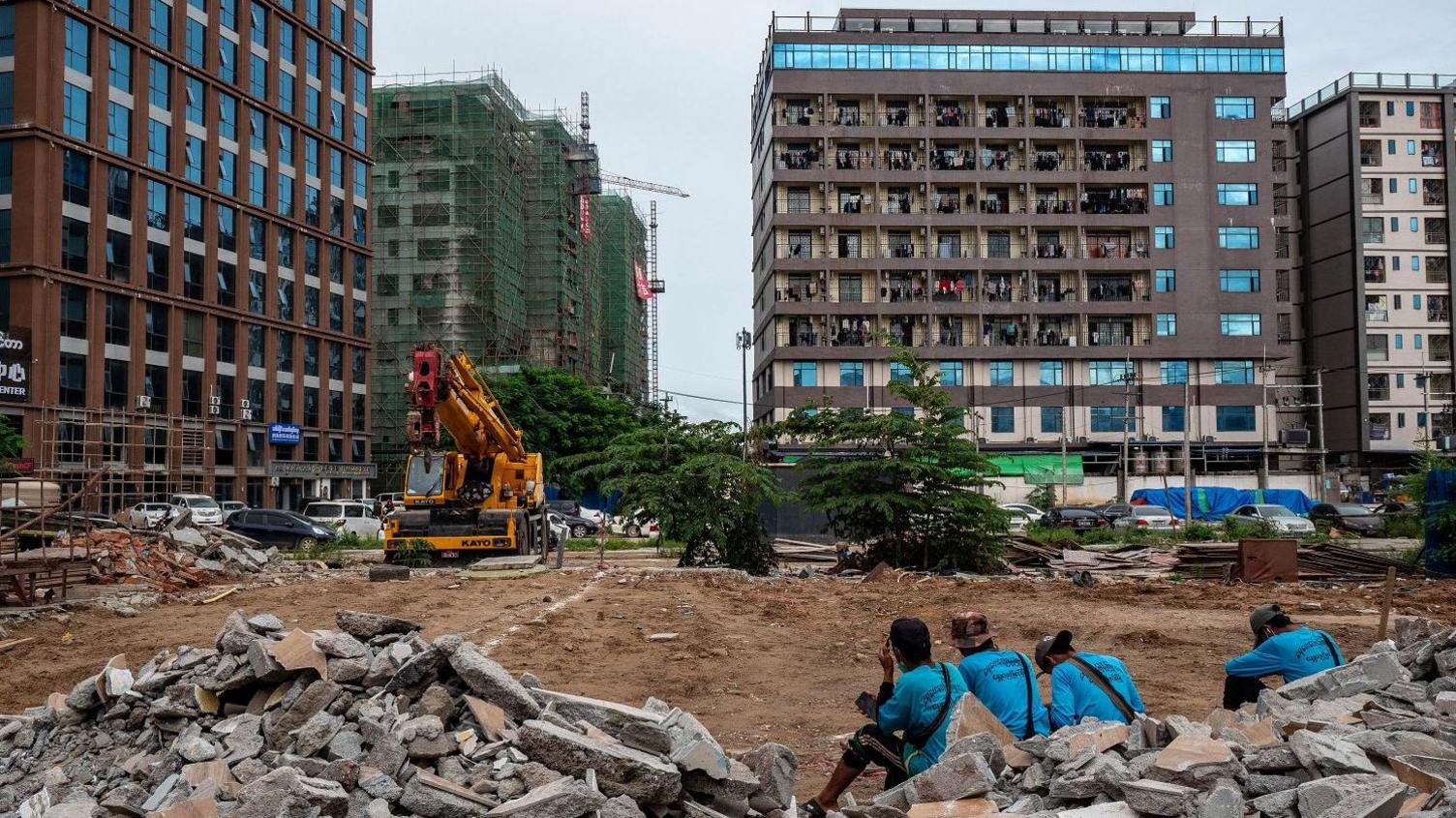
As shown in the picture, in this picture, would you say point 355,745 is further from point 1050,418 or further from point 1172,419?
point 1172,419

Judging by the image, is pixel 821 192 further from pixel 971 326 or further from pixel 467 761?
pixel 467 761

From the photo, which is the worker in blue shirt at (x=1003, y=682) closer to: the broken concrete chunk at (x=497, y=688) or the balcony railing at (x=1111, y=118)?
the broken concrete chunk at (x=497, y=688)

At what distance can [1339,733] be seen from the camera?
5953 mm

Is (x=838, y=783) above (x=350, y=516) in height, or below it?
above

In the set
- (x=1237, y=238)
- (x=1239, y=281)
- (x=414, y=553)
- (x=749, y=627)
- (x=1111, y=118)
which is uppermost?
(x=1111, y=118)

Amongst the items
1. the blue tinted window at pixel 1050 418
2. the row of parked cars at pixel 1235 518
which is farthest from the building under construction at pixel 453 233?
the row of parked cars at pixel 1235 518

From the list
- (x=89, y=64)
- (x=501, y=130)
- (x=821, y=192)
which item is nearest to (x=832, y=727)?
(x=89, y=64)

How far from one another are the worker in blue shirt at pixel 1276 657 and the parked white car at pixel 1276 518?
27.5 m

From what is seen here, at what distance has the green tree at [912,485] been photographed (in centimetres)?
2259

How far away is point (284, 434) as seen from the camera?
179ft

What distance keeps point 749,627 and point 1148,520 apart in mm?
29135

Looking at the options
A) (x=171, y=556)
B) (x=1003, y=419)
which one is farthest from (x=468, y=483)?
(x=1003, y=419)

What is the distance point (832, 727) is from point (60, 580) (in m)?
14.4

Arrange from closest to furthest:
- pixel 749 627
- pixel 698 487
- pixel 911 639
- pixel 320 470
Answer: pixel 911 639 < pixel 749 627 < pixel 698 487 < pixel 320 470
